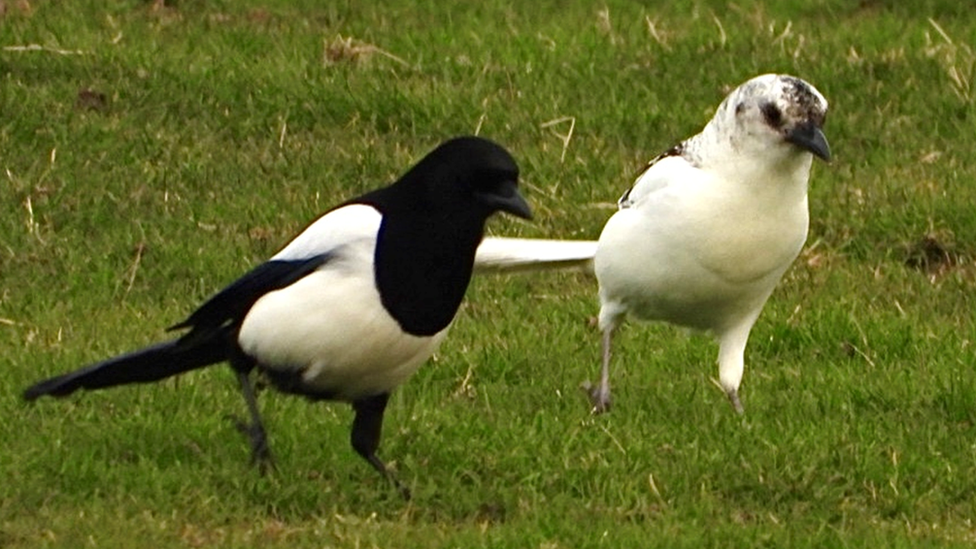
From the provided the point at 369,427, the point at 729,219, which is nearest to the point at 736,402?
the point at 729,219

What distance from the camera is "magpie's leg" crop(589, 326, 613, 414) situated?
7148 mm

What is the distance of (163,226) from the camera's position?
8828 mm

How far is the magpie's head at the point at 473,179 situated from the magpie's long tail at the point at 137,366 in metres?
0.91

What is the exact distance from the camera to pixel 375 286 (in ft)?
19.4

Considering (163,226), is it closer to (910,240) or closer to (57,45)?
(57,45)

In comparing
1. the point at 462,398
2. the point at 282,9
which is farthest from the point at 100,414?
the point at 282,9

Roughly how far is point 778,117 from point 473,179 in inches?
58.9

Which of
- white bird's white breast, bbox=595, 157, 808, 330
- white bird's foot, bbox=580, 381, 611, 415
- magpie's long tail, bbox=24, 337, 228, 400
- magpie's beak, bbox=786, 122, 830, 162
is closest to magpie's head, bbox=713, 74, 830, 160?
magpie's beak, bbox=786, 122, 830, 162

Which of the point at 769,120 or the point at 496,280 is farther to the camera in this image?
the point at 496,280

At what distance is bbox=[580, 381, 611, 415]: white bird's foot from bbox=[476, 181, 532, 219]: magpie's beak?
1373mm

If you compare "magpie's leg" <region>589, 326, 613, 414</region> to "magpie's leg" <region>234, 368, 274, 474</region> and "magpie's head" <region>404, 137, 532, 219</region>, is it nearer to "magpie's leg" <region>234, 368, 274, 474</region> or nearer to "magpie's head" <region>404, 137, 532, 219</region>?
"magpie's leg" <region>234, 368, 274, 474</region>

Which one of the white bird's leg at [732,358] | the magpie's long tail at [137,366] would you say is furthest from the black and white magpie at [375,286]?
the white bird's leg at [732,358]

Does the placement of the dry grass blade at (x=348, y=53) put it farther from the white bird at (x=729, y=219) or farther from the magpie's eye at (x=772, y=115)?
the magpie's eye at (x=772, y=115)

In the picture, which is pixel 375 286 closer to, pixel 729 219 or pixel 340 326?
pixel 340 326
